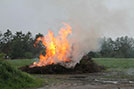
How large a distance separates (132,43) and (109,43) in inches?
429

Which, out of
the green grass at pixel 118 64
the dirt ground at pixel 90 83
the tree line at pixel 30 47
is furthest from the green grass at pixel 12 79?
the tree line at pixel 30 47

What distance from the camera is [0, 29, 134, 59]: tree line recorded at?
65438 millimetres

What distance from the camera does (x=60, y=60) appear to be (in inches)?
704

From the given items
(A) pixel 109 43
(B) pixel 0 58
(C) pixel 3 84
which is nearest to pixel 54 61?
(B) pixel 0 58

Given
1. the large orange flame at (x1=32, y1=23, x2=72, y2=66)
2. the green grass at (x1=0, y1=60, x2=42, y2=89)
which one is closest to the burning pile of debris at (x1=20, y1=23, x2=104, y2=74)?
the large orange flame at (x1=32, y1=23, x2=72, y2=66)

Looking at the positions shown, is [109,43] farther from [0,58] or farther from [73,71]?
[0,58]

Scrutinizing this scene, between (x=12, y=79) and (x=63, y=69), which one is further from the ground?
(x=63, y=69)

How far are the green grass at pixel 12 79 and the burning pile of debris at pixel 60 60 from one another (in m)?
6.44

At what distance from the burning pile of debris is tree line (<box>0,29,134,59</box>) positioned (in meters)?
37.8

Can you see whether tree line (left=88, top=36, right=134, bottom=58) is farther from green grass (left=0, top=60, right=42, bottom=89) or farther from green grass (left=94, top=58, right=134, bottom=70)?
green grass (left=0, top=60, right=42, bottom=89)

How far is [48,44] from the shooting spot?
63.8 feet

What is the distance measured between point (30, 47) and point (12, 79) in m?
62.2

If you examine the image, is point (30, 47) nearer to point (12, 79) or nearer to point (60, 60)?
point (60, 60)

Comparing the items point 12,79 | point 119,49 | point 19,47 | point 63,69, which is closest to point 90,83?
point 12,79
